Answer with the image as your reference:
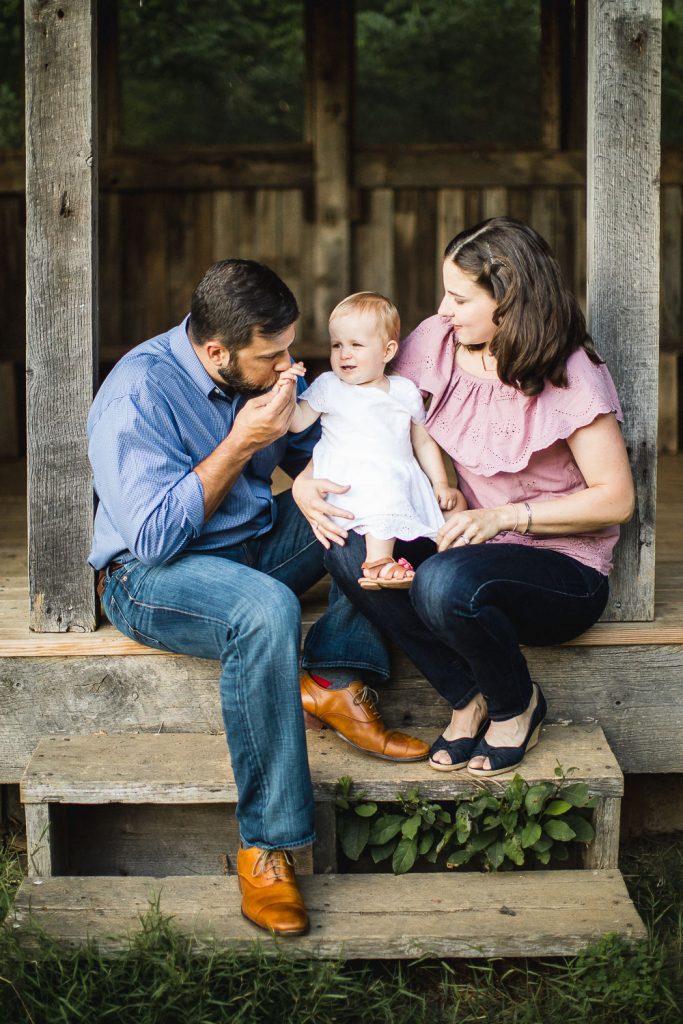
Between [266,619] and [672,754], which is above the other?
[266,619]

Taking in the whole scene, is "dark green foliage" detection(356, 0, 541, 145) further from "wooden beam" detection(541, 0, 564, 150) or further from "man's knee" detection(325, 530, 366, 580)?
"man's knee" detection(325, 530, 366, 580)

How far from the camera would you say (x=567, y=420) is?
2.89 m

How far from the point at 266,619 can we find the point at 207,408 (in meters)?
0.61

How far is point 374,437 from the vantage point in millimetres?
3074

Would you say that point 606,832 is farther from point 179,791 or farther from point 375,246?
point 375,246

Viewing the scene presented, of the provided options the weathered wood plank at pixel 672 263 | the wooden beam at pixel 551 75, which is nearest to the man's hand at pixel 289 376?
the weathered wood plank at pixel 672 263

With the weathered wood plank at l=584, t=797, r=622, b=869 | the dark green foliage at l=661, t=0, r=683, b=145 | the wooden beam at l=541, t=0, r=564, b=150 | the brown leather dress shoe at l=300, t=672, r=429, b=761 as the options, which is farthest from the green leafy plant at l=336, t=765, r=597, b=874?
the dark green foliage at l=661, t=0, r=683, b=145

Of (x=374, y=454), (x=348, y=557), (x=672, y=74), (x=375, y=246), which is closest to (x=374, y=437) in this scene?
(x=374, y=454)

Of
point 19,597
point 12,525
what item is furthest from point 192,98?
point 19,597

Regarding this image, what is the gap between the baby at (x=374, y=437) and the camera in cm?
301

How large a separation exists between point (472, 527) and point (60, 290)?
4.01 ft

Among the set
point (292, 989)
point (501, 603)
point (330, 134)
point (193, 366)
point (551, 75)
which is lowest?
point (292, 989)

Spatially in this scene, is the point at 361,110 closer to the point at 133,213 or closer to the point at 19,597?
the point at 133,213

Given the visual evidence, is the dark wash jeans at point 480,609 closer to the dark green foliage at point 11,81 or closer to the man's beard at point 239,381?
the man's beard at point 239,381
